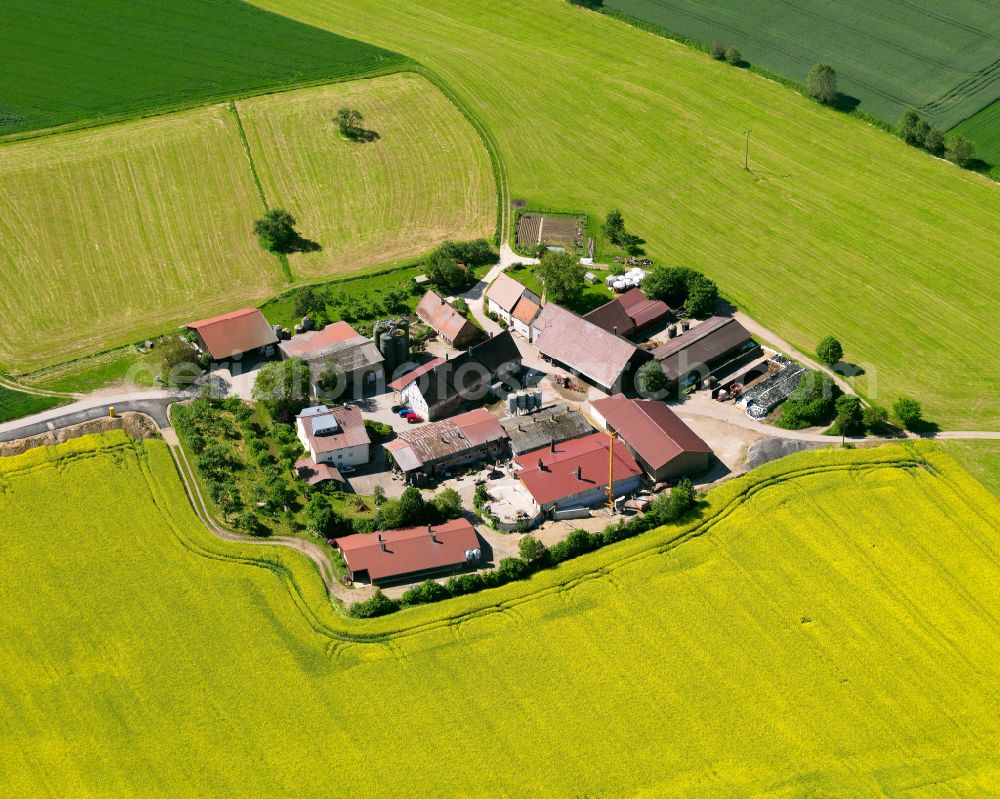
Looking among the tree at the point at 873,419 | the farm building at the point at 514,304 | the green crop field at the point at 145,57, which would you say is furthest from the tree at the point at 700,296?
the green crop field at the point at 145,57

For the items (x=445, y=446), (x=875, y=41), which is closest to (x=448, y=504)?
(x=445, y=446)

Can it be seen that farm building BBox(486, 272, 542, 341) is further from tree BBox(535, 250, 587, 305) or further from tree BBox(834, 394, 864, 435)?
tree BBox(834, 394, 864, 435)

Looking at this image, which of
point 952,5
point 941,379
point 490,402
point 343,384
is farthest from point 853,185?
point 343,384

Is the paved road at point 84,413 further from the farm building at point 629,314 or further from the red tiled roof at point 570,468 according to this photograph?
the farm building at point 629,314

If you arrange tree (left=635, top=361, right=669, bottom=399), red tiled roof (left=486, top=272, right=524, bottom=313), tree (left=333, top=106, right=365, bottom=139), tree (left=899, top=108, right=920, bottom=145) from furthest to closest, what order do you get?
tree (left=333, top=106, right=365, bottom=139) → tree (left=899, top=108, right=920, bottom=145) → red tiled roof (left=486, top=272, right=524, bottom=313) → tree (left=635, top=361, right=669, bottom=399)

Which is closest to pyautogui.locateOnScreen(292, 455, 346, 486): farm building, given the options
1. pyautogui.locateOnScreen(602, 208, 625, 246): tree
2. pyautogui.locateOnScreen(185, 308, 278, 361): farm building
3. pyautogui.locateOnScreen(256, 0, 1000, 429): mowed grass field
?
pyautogui.locateOnScreen(185, 308, 278, 361): farm building

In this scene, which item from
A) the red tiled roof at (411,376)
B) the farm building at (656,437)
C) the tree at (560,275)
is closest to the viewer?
the farm building at (656,437)

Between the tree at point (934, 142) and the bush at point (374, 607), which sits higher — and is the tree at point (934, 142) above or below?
above

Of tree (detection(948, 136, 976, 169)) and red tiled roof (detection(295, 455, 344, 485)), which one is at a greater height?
tree (detection(948, 136, 976, 169))
